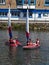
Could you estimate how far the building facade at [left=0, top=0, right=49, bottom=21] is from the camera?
12056cm

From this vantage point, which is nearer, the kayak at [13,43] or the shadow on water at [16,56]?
the shadow on water at [16,56]

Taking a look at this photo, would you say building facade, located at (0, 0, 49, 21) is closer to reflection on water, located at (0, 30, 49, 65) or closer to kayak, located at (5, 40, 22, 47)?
reflection on water, located at (0, 30, 49, 65)

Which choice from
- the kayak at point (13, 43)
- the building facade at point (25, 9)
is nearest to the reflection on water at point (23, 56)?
the kayak at point (13, 43)

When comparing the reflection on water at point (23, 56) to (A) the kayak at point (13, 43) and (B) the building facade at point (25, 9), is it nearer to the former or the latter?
(A) the kayak at point (13, 43)

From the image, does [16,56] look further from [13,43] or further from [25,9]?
[25,9]

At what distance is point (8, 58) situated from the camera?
60.6 metres

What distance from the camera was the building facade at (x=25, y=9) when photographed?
4747 inches

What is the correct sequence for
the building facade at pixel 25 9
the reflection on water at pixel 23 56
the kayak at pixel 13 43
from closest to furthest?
the reflection on water at pixel 23 56 < the kayak at pixel 13 43 < the building facade at pixel 25 9

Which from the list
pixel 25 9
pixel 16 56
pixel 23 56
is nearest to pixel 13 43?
pixel 23 56

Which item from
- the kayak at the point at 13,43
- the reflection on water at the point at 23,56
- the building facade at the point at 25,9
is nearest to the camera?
the reflection on water at the point at 23,56

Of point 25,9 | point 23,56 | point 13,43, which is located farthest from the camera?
point 25,9

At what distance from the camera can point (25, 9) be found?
121188 mm

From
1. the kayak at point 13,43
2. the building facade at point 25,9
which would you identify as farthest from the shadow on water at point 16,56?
the building facade at point 25,9

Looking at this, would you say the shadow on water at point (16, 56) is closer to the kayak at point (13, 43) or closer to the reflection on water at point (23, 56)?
the reflection on water at point (23, 56)
